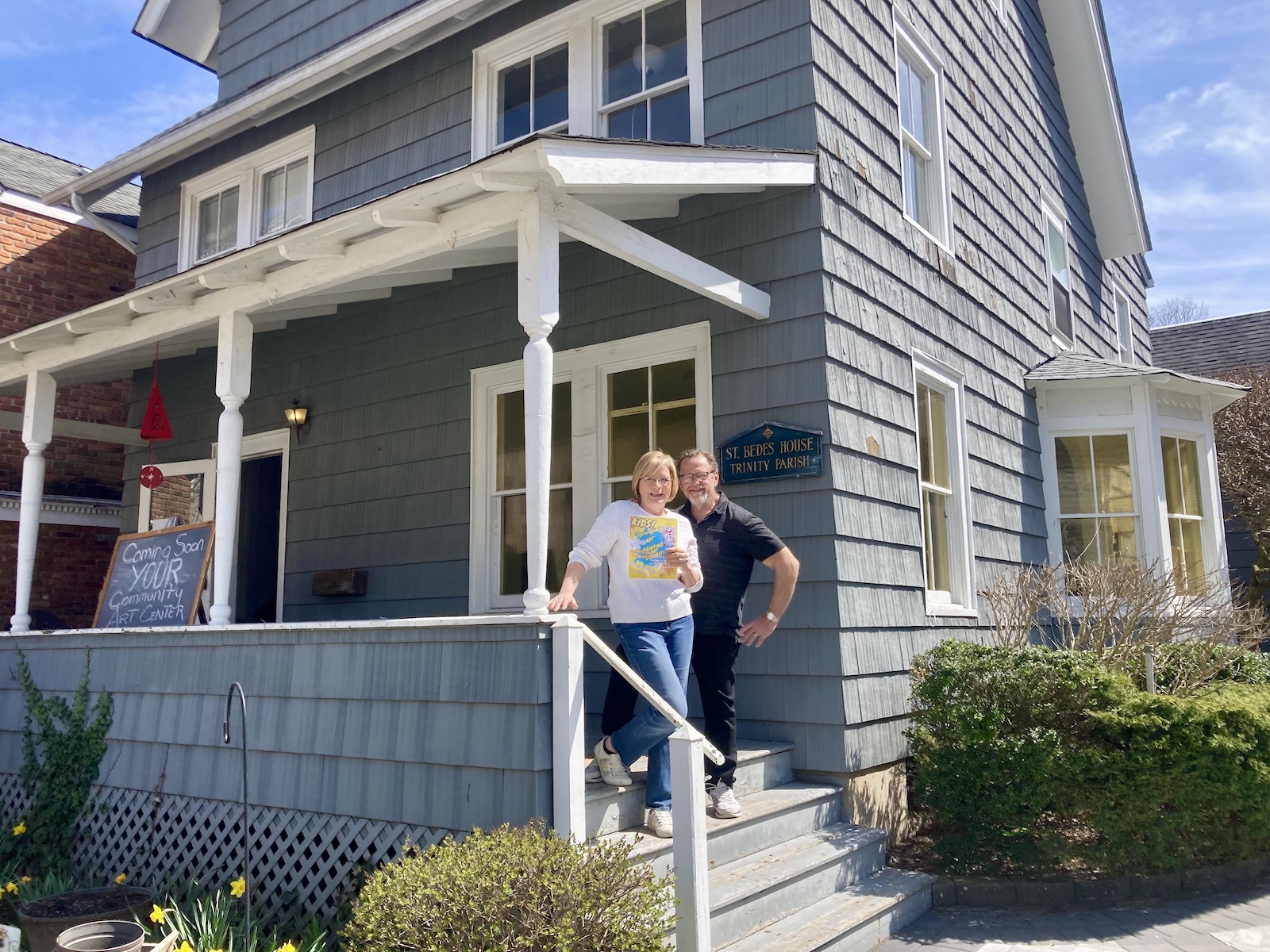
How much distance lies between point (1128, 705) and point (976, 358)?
3453mm

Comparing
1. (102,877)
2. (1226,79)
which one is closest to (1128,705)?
(102,877)

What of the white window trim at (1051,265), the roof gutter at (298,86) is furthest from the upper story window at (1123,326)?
the roof gutter at (298,86)

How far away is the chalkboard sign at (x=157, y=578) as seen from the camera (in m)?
6.32

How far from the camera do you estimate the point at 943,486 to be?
23.8ft

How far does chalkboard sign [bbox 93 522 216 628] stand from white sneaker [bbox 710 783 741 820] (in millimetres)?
3479

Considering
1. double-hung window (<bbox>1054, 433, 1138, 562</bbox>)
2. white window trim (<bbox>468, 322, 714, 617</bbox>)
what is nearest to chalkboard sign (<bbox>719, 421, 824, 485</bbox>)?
white window trim (<bbox>468, 322, 714, 617</bbox>)

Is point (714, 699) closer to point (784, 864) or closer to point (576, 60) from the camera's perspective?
point (784, 864)

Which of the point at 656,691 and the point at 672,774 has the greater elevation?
the point at 656,691

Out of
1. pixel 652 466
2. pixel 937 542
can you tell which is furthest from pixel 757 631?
pixel 937 542

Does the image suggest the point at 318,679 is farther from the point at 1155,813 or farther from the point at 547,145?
the point at 1155,813

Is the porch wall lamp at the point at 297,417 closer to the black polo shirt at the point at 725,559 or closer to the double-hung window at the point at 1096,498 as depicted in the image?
the black polo shirt at the point at 725,559

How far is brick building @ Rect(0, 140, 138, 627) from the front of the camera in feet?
34.0

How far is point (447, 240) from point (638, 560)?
1.87 meters

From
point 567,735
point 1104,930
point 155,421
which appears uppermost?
point 155,421
